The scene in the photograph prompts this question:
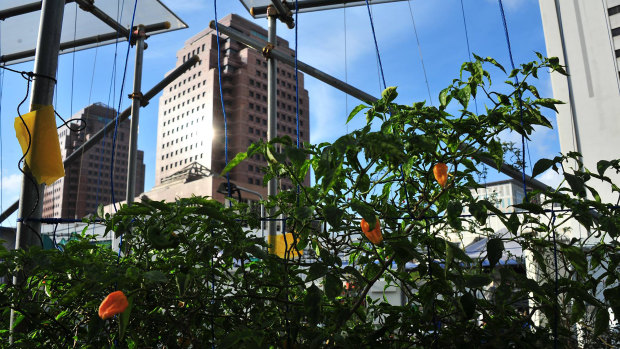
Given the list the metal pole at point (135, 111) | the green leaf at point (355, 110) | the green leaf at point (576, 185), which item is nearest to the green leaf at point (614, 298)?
the green leaf at point (576, 185)

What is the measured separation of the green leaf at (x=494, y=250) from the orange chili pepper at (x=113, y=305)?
656 millimetres

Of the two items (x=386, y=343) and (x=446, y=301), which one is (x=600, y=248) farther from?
(x=386, y=343)

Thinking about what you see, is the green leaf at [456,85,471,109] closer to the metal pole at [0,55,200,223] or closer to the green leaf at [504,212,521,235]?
the green leaf at [504,212,521,235]

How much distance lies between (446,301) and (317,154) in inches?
17.1

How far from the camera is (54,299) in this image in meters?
1.11

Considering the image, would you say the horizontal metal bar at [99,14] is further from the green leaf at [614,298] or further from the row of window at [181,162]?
the row of window at [181,162]

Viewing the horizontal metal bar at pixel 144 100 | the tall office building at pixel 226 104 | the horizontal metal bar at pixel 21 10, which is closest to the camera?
the horizontal metal bar at pixel 21 10

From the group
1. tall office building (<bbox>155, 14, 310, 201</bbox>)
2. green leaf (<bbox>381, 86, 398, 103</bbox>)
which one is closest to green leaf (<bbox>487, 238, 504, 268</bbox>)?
Result: green leaf (<bbox>381, 86, 398, 103</bbox>)

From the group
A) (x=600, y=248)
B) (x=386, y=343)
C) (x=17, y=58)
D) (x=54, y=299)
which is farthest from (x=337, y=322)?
(x=17, y=58)

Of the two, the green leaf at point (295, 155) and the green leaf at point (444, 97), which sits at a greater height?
the green leaf at point (444, 97)

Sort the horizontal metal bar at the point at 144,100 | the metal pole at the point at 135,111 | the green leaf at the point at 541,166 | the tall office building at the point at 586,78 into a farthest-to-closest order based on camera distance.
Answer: the tall office building at the point at 586,78 → the horizontal metal bar at the point at 144,100 → the metal pole at the point at 135,111 → the green leaf at the point at 541,166

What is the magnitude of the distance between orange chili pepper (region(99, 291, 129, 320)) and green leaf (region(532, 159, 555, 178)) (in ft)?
2.82

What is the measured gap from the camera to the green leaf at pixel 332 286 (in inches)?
30.7

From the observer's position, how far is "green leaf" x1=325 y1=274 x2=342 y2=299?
78 centimetres
